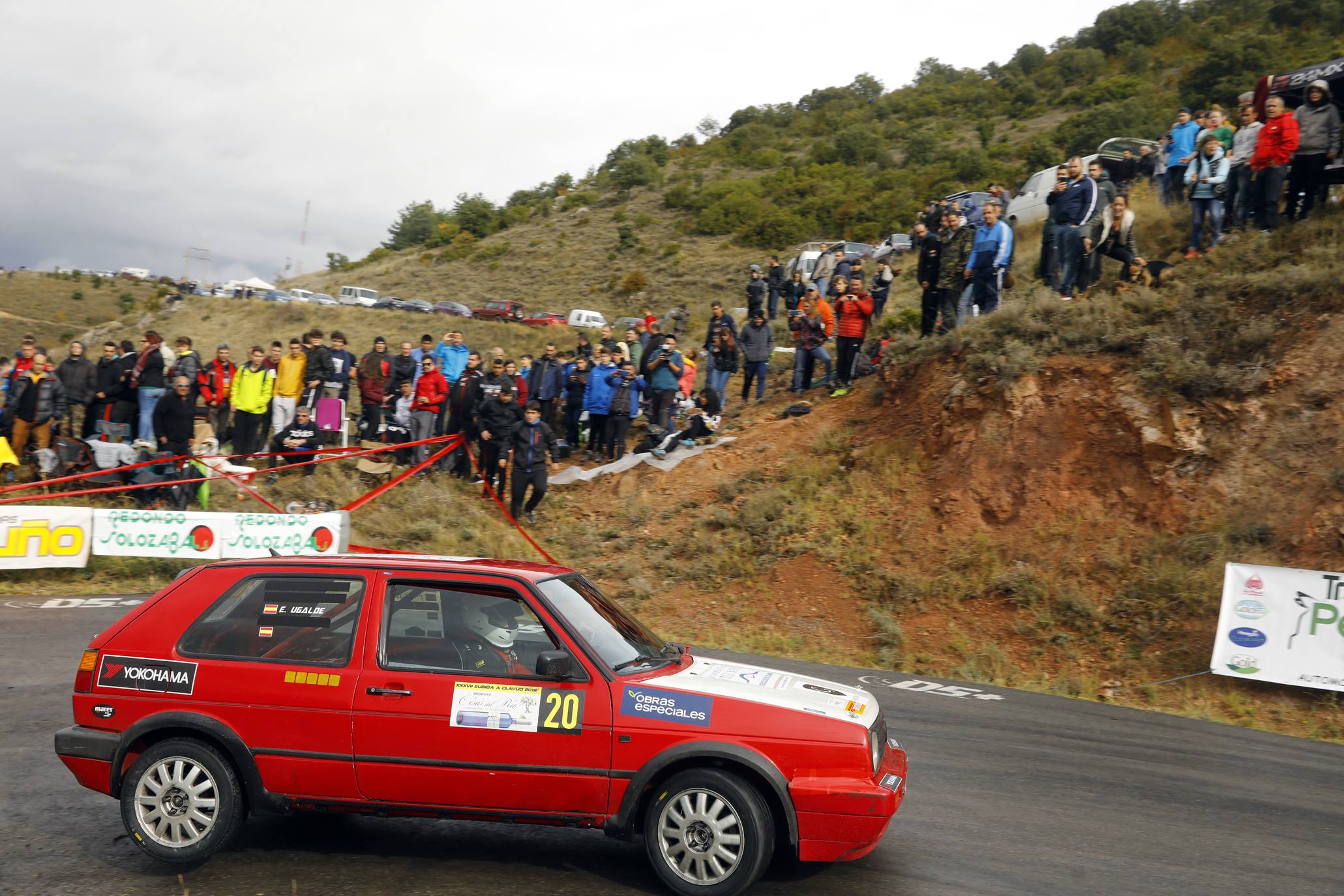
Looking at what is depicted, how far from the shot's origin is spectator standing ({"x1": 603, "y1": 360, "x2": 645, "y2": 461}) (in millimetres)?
16891

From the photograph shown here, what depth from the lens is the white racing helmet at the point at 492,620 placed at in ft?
16.5

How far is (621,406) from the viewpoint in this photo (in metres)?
17.0

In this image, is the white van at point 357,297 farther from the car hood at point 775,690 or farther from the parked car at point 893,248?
the car hood at point 775,690

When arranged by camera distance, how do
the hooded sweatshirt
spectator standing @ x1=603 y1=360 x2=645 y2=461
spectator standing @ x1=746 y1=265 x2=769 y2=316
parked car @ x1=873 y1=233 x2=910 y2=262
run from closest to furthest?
the hooded sweatshirt → spectator standing @ x1=603 y1=360 x2=645 y2=461 → spectator standing @ x1=746 y1=265 x2=769 y2=316 → parked car @ x1=873 y1=233 x2=910 y2=262

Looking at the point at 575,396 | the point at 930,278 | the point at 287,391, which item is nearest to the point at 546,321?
the point at 575,396

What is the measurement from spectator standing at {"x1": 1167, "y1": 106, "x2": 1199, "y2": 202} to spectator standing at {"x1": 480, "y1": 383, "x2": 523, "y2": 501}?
12.5m

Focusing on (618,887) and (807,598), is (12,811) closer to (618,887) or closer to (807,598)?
(618,887)

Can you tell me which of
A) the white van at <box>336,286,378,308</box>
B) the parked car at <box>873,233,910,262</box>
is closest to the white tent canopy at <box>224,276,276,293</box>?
the white van at <box>336,286,378,308</box>

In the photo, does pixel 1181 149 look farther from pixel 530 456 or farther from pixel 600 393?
pixel 530 456

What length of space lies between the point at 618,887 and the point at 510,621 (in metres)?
1.41

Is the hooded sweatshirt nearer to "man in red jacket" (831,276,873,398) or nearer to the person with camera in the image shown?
"man in red jacket" (831,276,873,398)

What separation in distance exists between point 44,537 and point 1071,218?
50.3ft

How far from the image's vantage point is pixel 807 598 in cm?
1334

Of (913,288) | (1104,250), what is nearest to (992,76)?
(913,288)
